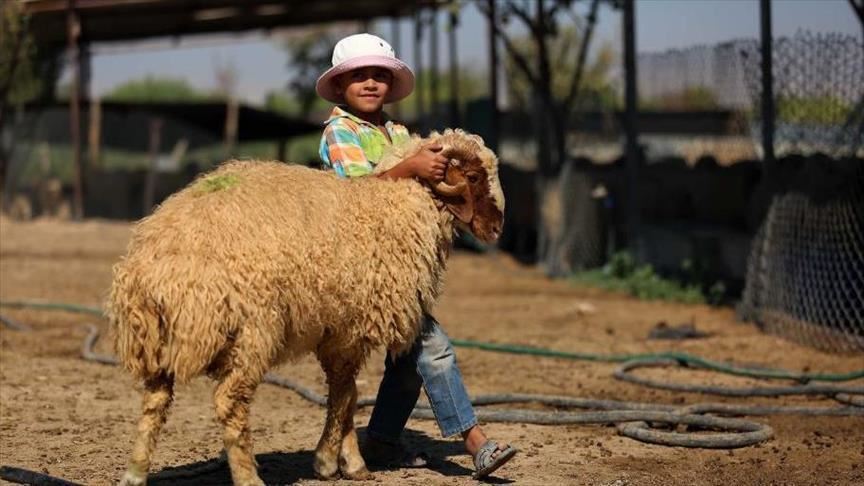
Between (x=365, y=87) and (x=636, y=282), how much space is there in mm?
8228

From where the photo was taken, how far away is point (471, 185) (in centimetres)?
591

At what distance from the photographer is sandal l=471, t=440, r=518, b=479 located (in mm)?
5715

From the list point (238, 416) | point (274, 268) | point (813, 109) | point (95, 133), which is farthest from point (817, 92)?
point (95, 133)

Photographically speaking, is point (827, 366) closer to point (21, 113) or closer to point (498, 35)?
point (498, 35)

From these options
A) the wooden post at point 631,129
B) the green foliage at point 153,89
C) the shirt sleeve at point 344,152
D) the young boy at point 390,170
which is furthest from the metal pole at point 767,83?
the green foliage at point 153,89

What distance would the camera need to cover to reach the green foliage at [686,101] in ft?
51.1

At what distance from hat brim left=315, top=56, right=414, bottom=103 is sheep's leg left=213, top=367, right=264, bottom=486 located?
1.50 metres

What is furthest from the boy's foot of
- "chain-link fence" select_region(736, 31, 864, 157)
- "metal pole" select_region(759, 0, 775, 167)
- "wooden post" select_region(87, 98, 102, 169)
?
"wooden post" select_region(87, 98, 102, 169)

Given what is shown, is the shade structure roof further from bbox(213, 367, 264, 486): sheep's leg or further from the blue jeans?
bbox(213, 367, 264, 486): sheep's leg

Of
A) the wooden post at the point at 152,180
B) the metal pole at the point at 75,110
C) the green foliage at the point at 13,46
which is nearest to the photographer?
the green foliage at the point at 13,46

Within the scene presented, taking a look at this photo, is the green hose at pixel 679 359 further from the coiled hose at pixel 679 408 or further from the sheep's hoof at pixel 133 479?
the sheep's hoof at pixel 133 479

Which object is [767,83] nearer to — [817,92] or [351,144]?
[817,92]

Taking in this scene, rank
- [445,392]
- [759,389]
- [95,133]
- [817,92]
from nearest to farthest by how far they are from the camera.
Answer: [445,392]
[759,389]
[817,92]
[95,133]

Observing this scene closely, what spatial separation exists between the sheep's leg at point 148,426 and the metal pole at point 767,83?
728 cm
